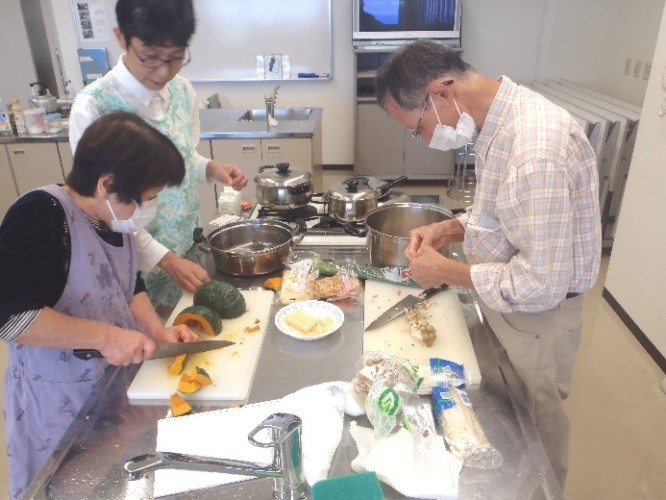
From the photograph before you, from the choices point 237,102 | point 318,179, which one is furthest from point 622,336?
point 237,102

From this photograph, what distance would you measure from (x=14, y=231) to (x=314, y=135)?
2.76 m

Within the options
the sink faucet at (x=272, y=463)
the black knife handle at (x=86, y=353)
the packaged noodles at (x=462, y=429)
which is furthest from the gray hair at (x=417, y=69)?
the black knife handle at (x=86, y=353)

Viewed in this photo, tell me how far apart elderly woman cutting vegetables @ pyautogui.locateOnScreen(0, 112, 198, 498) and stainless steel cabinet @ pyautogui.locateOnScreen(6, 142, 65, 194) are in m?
2.85

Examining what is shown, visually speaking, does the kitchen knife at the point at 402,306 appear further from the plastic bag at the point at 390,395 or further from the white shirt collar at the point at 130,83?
the white shirt collar at the point at 130,83

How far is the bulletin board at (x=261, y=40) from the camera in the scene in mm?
4727

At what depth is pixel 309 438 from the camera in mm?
955

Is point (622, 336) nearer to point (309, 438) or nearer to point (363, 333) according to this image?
point (363, 333)

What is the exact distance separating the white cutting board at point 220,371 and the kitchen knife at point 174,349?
0.03 meters

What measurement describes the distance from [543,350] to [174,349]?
34.4 inches

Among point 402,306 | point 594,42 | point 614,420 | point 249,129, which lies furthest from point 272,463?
point 594,42

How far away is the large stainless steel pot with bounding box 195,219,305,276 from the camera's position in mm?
1530

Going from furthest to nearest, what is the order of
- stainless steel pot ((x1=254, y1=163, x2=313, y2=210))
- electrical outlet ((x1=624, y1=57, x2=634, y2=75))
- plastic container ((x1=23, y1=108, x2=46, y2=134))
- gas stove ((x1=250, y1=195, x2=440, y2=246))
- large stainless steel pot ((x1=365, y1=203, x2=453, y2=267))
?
electrical outlet ((x1=624, y1=57, x2=634, y2=75)), plastic container ((x1=23, y1=108, x2=46, y2=134)), stainless steel pot ((x1=254, y1=163, x2=313, y2=210)), gas stove ((x1=250, y1=195, x2=440, y2=246)), large stainless steel pot ((x1=365, y1=203, x2=453, y2=267))

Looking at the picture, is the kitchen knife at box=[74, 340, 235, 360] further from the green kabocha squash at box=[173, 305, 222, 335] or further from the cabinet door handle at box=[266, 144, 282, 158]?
the cabinet door handle at box=[266, 144, 282, 158]

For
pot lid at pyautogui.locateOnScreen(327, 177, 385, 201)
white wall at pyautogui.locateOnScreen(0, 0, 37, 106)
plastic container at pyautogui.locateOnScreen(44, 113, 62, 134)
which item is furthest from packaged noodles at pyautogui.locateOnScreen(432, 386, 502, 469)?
white wall at pyautogui.locateOnScreen(0, 0, 37, 106)
